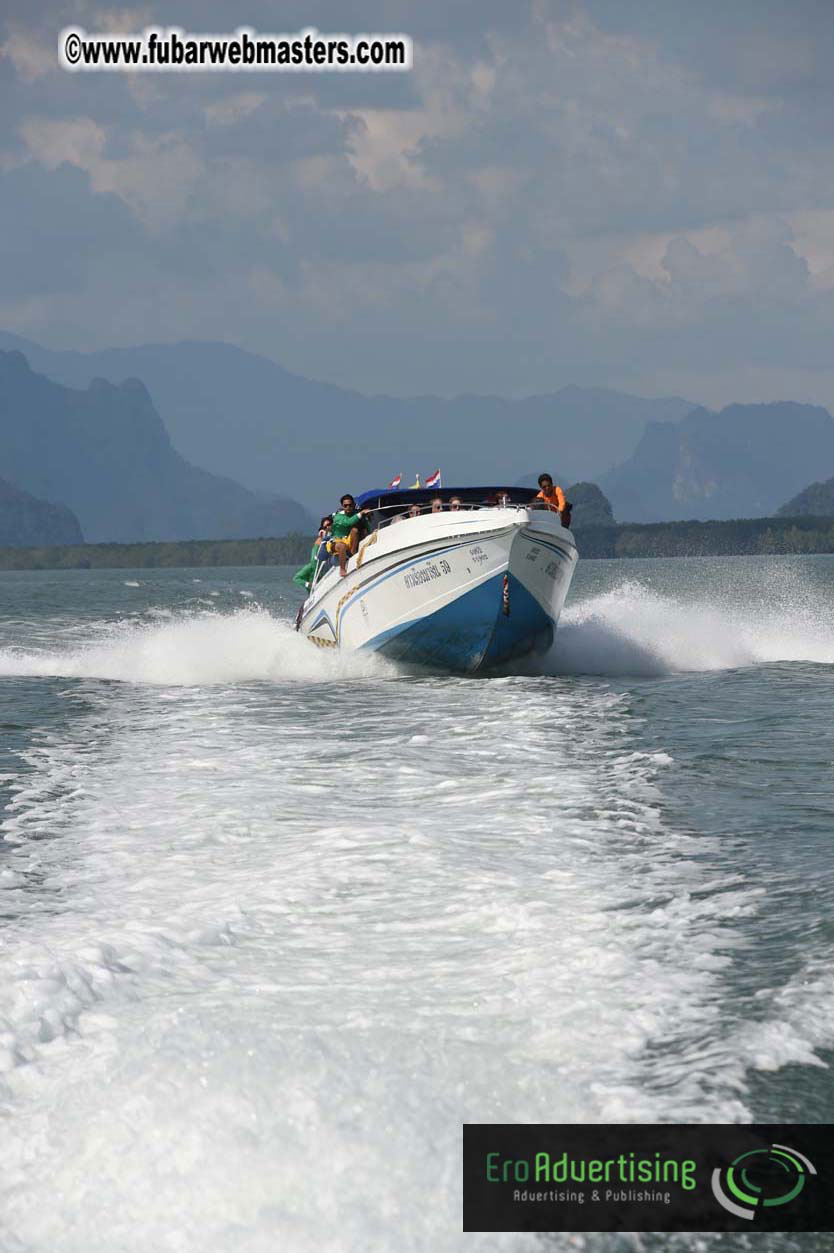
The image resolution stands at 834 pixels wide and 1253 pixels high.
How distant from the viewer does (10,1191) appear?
14.0ft

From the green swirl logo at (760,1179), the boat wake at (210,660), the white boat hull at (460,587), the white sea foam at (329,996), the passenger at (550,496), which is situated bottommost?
the green swirl logo at (760,1179)

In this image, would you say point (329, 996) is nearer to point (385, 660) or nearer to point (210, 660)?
point (385, 660)

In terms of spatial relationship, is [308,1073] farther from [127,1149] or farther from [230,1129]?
[127,1149]

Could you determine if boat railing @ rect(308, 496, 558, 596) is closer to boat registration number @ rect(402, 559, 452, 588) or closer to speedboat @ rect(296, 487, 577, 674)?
speedboat @ rect(296, 487, 577, 674)

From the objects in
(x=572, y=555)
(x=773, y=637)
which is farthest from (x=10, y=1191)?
(x=773, y=637)

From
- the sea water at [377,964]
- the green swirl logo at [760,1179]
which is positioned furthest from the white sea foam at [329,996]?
the green swirl logo at [760,1179]

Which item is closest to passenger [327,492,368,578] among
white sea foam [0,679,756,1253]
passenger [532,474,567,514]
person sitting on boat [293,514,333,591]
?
person sitting on boat [293,514,333,591]

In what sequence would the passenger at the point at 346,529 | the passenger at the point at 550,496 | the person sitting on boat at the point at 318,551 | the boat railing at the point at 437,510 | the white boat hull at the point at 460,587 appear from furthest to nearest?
1. the person sitting on boat at the point at 318,551
2. the passenger at the point at 346,529
3. the passenger at the point at 550,496
4. the boat railing at the point at 437,510
5. the white boat hull at the point at 460,587

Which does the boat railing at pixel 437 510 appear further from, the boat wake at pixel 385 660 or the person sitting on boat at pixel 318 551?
the boat wake at pixel 385 660

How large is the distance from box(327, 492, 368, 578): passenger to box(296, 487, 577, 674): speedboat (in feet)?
0.47

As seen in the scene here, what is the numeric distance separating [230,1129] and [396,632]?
13.5m

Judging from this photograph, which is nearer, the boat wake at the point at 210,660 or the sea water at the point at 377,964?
the sea water at the point at 377,964

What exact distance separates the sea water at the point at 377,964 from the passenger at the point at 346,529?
5358mm

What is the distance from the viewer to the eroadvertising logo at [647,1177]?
4.17 metres
